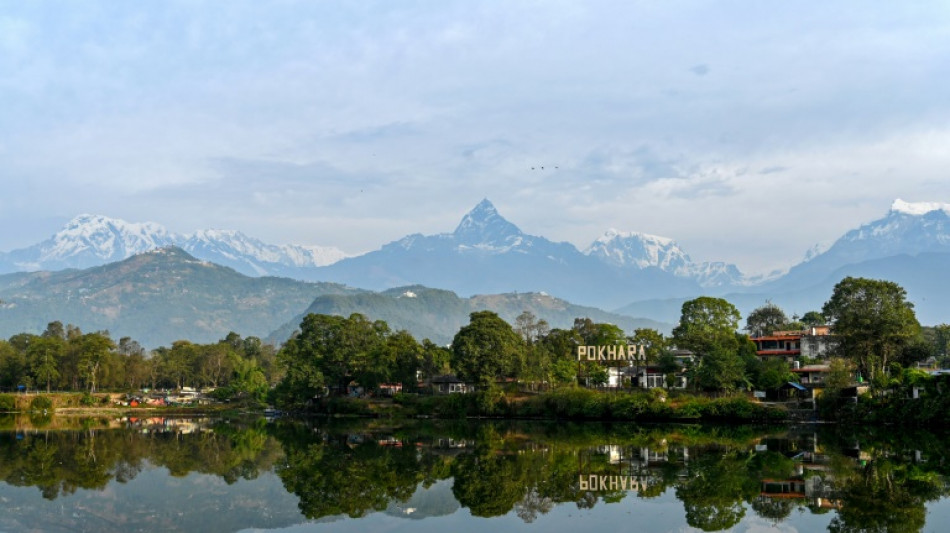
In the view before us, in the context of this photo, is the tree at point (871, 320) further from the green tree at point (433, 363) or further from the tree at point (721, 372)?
the green tree at point (433, 363)

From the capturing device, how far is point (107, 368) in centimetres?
11612

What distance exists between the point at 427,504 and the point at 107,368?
97.1 meters

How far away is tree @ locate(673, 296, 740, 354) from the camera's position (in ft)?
269

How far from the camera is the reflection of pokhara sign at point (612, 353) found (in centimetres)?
9025

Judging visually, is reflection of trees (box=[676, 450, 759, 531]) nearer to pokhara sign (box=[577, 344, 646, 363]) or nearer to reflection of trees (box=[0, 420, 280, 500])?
reflection of trees (box=[0, 420, 280, 500])

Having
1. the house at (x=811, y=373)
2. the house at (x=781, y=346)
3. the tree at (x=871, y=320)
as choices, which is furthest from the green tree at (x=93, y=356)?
the tree at (x=871, y=320)

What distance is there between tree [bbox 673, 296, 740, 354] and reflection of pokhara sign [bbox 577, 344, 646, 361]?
14.0ft

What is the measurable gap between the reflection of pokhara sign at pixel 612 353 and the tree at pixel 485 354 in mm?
11333

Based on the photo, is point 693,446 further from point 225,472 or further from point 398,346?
point 398,346

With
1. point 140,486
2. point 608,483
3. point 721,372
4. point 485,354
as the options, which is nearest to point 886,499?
point 608,483

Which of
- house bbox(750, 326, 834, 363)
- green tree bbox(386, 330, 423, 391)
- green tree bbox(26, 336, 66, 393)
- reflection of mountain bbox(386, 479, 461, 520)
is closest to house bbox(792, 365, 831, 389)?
house bbox(750, 326, 834, 363)

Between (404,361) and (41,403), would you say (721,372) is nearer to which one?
(404,361)

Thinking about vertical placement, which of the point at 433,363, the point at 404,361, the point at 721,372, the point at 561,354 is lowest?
the point at 721,372

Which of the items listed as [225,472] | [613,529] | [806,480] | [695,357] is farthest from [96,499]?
[695,357]
